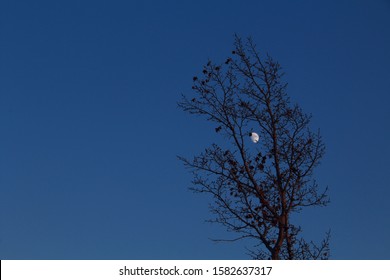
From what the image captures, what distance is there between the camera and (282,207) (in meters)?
12.7

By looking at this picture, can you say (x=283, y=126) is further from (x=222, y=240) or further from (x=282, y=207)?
(x=222, y=240)

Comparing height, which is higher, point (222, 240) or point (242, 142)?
point (242, 142)
